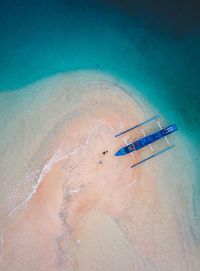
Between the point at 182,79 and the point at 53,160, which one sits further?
the point at 182,79

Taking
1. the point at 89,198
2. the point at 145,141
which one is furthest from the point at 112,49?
the point at 89,198

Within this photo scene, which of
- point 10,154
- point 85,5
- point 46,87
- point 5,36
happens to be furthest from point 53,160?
point 85,5

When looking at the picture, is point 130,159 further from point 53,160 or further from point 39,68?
point 39,68

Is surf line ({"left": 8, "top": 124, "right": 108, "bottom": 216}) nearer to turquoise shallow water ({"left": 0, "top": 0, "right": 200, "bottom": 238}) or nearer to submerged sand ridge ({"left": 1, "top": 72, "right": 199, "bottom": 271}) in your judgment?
submerged sand ridge ({"left": 1, "top": 72, "right": 199, "bottom": 271})

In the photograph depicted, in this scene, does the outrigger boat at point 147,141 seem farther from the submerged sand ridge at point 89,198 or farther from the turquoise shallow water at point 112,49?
the turquoise shallow water at point 112,49

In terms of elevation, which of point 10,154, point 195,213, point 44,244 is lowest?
point 195,213

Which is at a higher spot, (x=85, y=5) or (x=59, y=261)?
(x=85, y=5)

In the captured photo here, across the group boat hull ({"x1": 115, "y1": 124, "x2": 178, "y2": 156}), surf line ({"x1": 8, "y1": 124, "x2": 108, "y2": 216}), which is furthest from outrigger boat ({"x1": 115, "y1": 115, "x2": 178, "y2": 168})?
surf line ({"x1": 8, "y1": 124, "x2": 108, "y2": 216})
